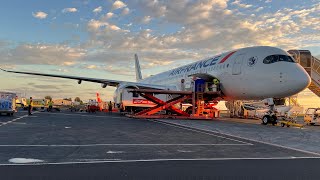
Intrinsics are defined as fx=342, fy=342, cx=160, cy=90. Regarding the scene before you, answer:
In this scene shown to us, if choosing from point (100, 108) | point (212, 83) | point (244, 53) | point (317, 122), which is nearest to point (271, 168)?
point (244, 53)

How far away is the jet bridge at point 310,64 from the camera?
102ft

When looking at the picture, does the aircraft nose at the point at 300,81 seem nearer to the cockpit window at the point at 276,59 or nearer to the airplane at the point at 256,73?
the airplane at the point at 256,73

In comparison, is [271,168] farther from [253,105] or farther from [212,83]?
[253,105]

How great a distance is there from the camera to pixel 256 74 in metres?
21.8

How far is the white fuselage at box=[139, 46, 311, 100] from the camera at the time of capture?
2016cm

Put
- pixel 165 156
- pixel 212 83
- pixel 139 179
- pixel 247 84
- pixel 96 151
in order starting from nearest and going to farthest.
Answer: pixel 139 179
pixel 165 156
pixel 96 151
pixel 247 84
pixel 212 83

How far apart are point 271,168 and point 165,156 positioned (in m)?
2.79

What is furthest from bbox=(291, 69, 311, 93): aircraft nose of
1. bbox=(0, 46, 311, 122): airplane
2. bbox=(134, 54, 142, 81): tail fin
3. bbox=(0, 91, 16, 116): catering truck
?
bbox=(134, 54, 142, 81): tail fin

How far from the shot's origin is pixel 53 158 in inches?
332

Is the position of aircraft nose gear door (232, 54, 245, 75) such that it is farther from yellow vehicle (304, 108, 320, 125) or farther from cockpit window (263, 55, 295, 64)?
yellow vehicle (304, 108, 320, 125)

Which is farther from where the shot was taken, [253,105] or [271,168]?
[253,105]

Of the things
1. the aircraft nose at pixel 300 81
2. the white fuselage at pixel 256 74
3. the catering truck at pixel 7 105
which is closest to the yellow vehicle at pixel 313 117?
the white fuselage at pixel 256 74

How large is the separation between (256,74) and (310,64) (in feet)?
42.3

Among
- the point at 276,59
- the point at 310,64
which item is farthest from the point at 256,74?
the point at 310,64
